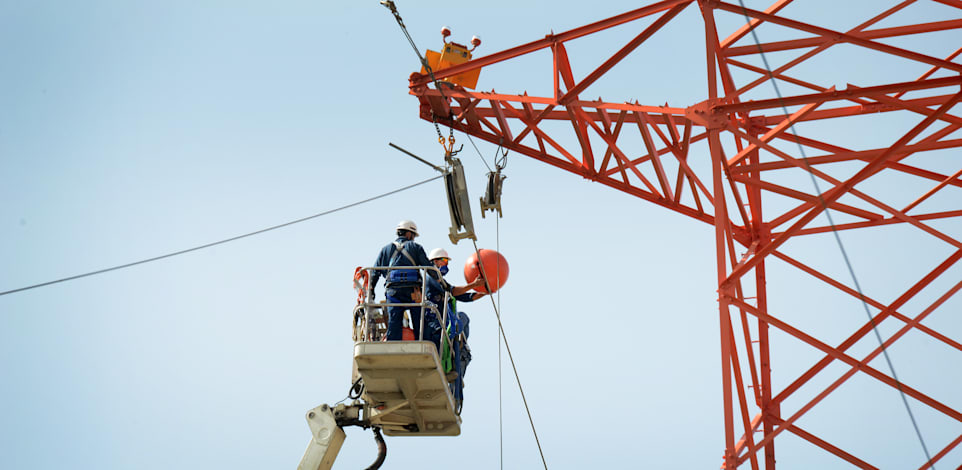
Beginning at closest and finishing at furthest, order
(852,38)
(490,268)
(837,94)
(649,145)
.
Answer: (837,94), (852,38), (490,268), (649,145)

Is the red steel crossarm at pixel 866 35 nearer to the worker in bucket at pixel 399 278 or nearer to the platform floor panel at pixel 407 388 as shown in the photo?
the worker in bucket at pixel 399 278

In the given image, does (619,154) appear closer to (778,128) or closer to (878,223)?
(778,128)

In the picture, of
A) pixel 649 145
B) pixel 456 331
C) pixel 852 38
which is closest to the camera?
pixel 456 331

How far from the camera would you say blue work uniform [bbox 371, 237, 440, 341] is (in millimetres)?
11695

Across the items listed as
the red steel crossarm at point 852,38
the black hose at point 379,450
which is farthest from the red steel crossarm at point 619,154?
the black hose at point 379,450

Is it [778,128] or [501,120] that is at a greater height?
[501,120]

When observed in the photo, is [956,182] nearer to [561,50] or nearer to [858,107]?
[858,107]

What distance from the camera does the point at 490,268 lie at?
525 inches

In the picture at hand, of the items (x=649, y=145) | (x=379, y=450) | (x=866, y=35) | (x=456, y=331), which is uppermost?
(x=866, y=35)

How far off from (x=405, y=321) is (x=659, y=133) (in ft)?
17.4

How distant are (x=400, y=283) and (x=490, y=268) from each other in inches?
76.3

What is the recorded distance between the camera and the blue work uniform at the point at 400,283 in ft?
38.4

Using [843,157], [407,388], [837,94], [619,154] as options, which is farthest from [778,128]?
[407,388]

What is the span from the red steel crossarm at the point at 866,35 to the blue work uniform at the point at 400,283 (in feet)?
16.8
